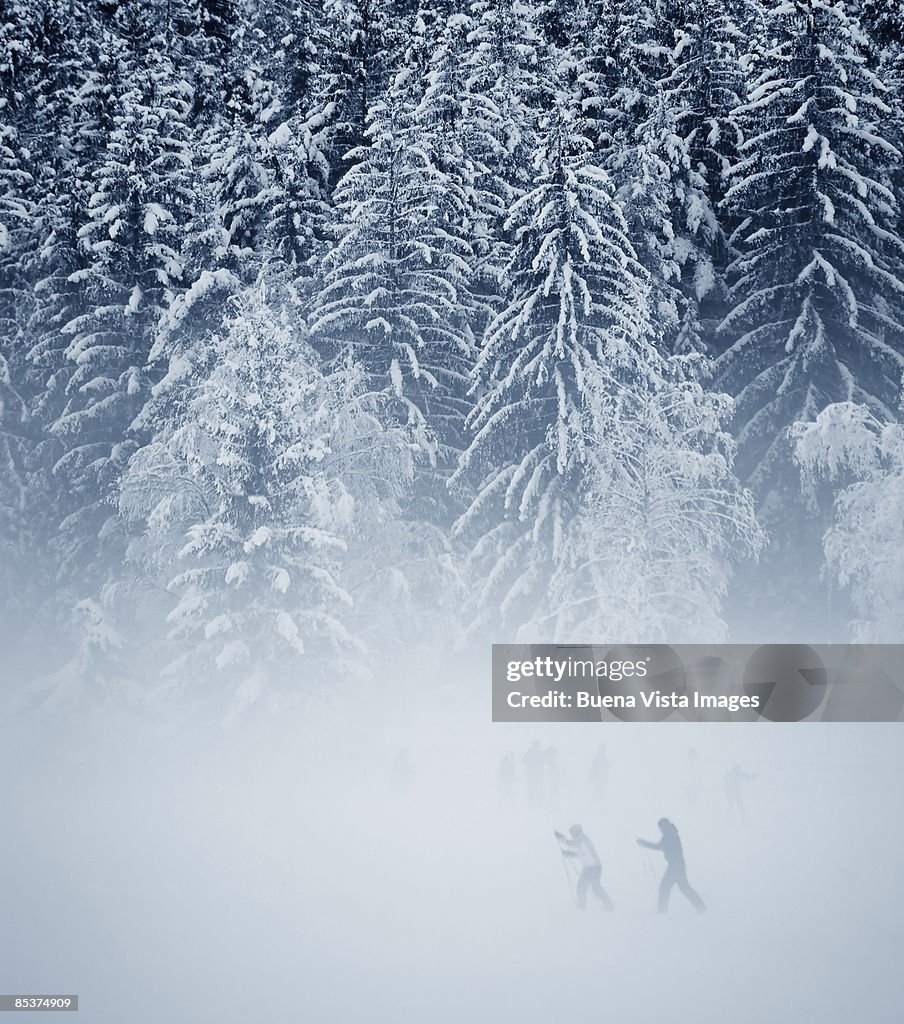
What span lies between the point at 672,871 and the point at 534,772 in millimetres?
1359

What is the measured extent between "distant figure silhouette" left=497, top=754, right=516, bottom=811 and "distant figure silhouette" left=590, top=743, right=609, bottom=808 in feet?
2.24

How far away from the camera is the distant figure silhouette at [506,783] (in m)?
7.38

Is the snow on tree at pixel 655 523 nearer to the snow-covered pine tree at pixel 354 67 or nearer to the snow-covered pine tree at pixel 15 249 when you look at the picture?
the snow-covered pine tree at pixel 354 67

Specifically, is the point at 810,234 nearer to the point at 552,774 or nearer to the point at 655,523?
the point at 655,523

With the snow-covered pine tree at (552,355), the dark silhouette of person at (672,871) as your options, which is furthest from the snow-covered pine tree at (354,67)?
the dark silhouette of person at (672,871)

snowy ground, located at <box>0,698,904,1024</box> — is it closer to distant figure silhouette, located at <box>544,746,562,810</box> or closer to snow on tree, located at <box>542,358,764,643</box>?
distant figure silhouette, located at <box>544,746,562,810</box>

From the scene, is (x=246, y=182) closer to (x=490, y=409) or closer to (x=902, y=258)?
(x=490, y=409)

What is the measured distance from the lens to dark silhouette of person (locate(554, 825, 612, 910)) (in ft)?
22.4

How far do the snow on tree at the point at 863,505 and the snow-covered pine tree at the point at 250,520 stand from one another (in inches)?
185

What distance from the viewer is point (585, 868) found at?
6805 mm

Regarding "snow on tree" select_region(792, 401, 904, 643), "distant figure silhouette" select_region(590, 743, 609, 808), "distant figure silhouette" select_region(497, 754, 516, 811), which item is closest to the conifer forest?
"snow on tree" select_region(792, 401, 904, 643)

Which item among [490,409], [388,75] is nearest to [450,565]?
[490,409]

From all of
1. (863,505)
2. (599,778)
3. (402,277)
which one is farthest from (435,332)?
(599,778)

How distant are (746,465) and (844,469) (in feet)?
2.99
